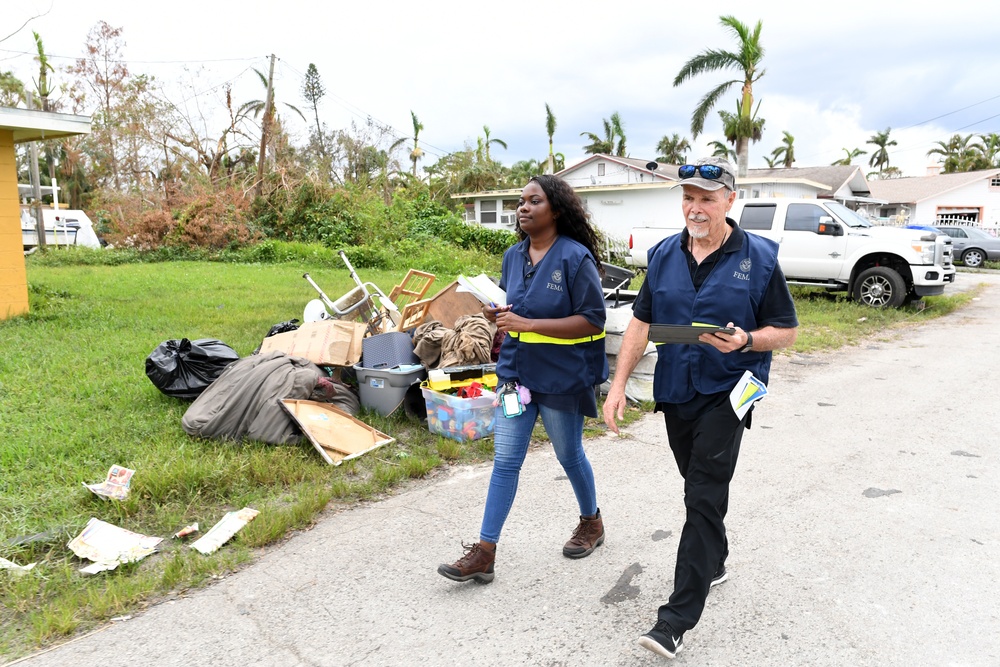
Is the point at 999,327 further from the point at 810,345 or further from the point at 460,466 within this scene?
the point at 460,466

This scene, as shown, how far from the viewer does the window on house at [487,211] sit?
107 feet

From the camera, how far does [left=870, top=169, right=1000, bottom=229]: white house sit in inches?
1545

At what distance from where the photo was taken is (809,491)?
4.45 m

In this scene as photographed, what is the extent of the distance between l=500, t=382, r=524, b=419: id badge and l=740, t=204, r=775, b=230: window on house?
11069mm

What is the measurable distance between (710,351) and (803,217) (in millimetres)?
11473

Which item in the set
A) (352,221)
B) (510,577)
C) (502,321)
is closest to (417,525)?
(510,577)

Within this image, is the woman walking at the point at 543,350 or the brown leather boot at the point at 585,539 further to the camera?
the brown leather boot at the point at 585,539

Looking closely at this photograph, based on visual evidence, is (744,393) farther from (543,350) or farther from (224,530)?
(224,530)

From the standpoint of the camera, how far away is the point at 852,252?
491 inches

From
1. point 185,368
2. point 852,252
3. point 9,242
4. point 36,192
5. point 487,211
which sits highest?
point 487,211

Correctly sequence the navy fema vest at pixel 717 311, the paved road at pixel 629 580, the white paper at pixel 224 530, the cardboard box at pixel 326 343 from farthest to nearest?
the cardboard box at pixel 326 343
the white paper at pixel 224 530
the paved road at pixel 629 580
the navy fema vest at pixel 717 311

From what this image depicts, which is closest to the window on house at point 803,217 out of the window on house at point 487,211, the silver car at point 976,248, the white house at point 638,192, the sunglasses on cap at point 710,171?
the white house at point 638,192

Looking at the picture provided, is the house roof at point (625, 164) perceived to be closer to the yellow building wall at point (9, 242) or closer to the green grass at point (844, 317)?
the green grass at point (844, 317)

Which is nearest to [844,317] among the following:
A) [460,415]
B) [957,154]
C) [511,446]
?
[460,415]
